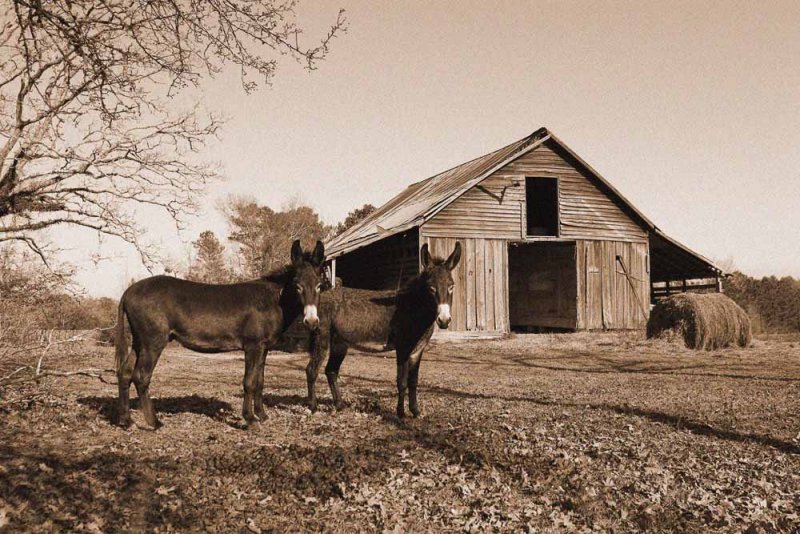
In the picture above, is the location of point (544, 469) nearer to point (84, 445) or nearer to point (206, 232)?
point (84, 445)

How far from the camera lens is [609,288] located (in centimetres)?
2273

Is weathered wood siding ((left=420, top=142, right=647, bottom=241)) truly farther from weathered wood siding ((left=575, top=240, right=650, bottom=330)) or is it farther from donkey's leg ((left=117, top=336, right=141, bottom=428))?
donkey's leg ((left=117, top=336, right=141, bottom=428))

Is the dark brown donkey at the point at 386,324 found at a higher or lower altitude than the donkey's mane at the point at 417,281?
lower

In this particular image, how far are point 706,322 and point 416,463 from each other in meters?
14.8

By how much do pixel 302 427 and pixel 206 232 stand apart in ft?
136

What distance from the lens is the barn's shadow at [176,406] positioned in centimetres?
772

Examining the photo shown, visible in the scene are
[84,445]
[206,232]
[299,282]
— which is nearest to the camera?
[84,445]

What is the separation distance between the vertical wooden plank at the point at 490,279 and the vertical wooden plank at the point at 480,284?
5.1 inches

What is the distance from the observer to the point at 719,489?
5012 mm

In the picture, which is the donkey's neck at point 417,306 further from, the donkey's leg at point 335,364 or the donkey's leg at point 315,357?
the donkey's leg at point 315,357

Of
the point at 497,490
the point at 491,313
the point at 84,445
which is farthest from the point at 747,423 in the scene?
the point at 491,313

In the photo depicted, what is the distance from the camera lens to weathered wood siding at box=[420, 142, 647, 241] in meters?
21.4

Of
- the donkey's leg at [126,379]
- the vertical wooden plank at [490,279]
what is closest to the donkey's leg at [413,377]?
the donkey's leg at [126,379]

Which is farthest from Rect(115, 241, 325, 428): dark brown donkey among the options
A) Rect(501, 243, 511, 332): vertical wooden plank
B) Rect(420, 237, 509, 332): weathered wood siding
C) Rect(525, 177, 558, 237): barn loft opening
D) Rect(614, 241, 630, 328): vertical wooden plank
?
Rect(525, 177, 558, 237): barn loft opening
